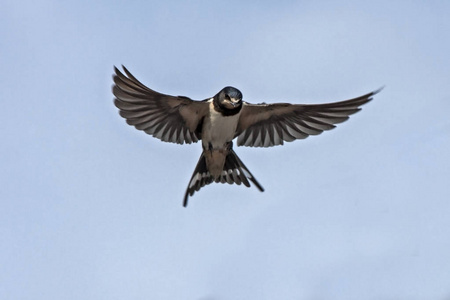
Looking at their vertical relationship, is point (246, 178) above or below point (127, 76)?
below

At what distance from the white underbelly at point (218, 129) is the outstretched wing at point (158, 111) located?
0.45ft

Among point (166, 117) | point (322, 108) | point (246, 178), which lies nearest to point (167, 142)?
point (166, 117)

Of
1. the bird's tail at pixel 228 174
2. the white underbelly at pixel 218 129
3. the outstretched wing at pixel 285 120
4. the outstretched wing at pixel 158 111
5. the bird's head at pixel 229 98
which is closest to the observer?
the bird's head at pixel 229 98

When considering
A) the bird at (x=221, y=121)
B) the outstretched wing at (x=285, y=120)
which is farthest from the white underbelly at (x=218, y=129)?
the outstretched wing at (x=285, y=120)

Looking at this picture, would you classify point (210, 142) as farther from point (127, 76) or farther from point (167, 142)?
point (127, 76)

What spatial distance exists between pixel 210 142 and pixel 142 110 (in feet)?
2.68

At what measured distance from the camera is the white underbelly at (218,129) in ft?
31.5

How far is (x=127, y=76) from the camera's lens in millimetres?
9195

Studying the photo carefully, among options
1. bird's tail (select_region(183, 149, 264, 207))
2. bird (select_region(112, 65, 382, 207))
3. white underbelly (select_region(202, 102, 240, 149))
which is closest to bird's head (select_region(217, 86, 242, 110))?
bird (select_region(112, 65, 382, 207))

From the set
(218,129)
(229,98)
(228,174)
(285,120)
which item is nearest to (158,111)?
(218,129)

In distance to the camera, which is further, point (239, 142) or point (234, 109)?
point (239, 142)

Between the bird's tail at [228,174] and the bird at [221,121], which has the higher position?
the bird at [221,121]

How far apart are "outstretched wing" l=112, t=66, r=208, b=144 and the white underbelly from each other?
0.14m

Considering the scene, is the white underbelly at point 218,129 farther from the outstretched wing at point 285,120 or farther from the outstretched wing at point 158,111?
the outstretched wing at point 285,120
